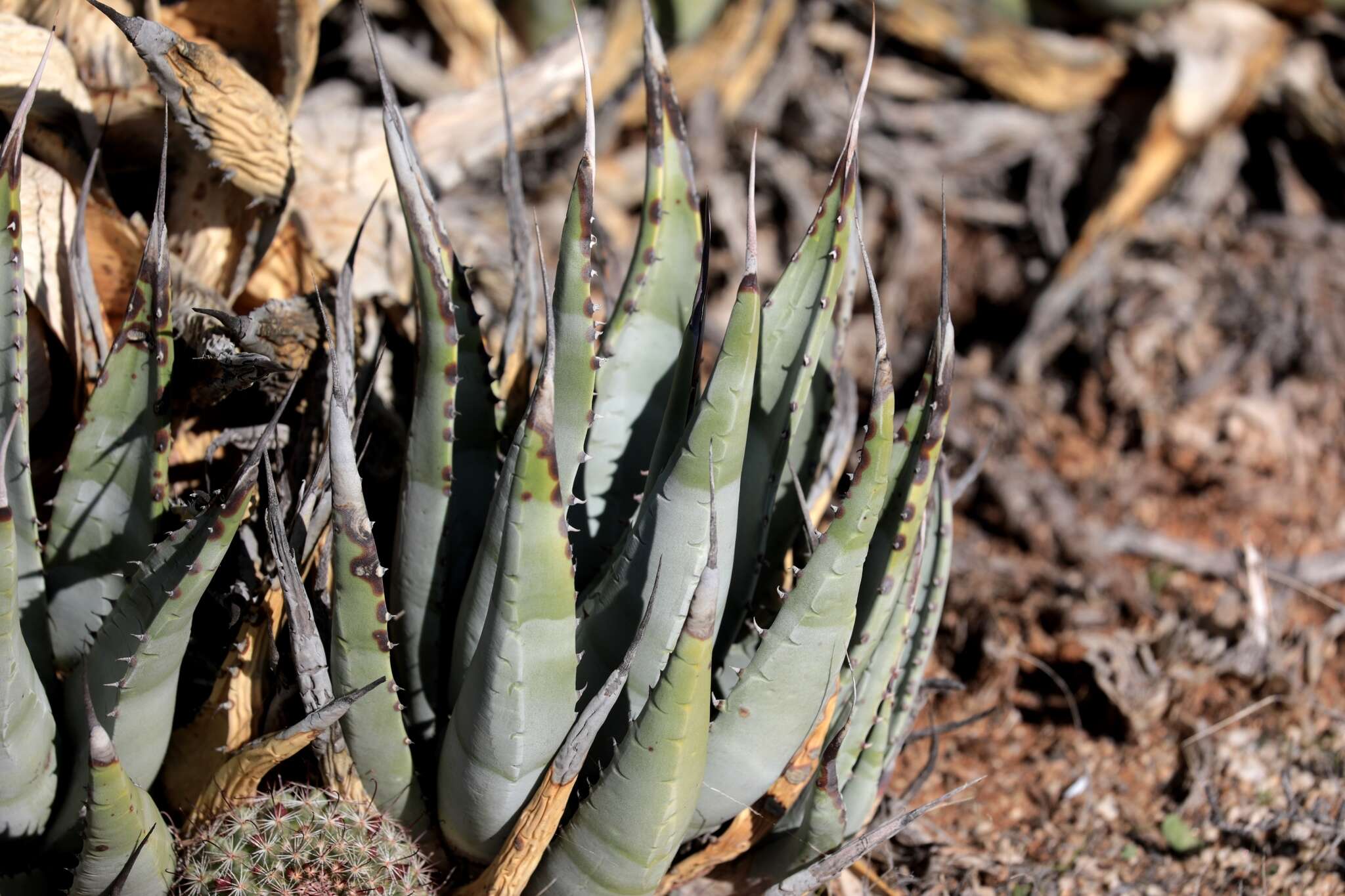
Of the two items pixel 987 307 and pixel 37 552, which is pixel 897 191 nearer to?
pixel 987 307

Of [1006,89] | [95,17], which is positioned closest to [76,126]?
[95,17]

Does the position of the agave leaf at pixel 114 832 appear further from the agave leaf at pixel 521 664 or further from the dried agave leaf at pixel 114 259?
the dried agave leaf at pixel 114 259

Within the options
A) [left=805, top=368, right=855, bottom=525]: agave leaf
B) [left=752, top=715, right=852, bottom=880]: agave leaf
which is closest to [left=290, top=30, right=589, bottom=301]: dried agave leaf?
[left=805, top=368, right=855, bottom=525]: agave leaf

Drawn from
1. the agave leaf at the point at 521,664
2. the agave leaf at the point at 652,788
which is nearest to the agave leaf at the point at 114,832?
A: the agave leaf at the point at 521,664

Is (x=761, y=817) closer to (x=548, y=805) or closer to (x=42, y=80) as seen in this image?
(x=548, y=805)

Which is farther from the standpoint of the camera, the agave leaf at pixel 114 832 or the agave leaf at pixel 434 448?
the agave leaf at pixel 434 448

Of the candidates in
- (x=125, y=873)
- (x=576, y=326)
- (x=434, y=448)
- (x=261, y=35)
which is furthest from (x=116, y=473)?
(x=261, y=35)

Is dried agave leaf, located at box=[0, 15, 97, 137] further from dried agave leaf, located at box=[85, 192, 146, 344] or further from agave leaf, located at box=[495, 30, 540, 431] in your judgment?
agave leaf, located at box=[495, 30, 540, 431]
